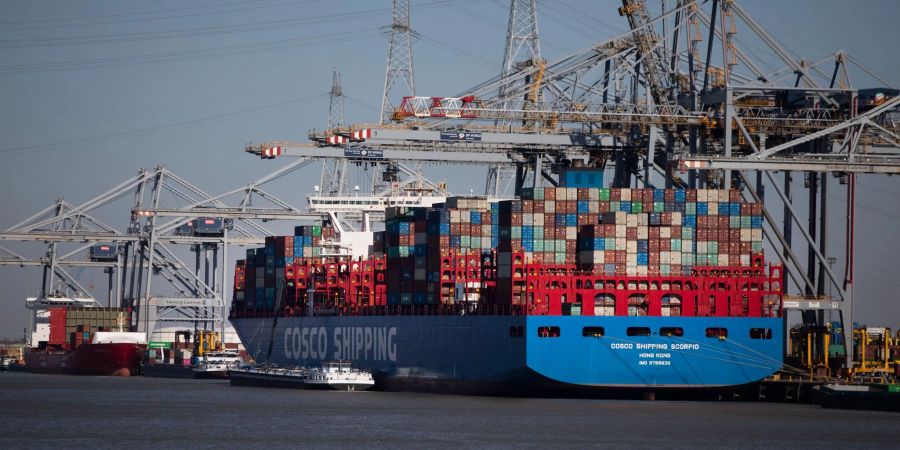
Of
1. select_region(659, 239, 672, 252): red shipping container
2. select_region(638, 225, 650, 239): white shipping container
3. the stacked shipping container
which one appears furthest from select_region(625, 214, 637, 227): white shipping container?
select_region(659, 239, 672, 252): red shipping container

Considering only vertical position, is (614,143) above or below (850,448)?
above

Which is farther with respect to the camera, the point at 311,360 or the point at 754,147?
the point at 311,360

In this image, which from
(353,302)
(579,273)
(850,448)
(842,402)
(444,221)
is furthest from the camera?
(353,302)

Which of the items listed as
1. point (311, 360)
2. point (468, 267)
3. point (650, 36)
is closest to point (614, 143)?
point (650, 36)

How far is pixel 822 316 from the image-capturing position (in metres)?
64.6

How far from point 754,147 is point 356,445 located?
2403cm

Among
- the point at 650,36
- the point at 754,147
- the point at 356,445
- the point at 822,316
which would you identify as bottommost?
the point at 356,445

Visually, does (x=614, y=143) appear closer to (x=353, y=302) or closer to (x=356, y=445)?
(x=353, y=302)

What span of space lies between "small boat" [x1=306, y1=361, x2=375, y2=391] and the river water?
2.67 metres

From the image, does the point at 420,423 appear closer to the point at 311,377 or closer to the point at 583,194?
the point at 583,194

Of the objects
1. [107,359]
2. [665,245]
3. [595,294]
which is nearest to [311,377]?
[595,294]

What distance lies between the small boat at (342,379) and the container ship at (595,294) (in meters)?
3.52

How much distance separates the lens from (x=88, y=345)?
103 m

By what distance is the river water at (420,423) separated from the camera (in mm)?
46500
